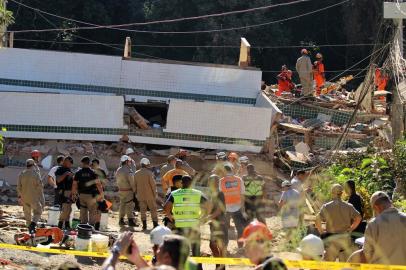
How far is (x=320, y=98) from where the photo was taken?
1016 inches

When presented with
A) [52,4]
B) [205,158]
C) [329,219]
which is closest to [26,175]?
[329,219]

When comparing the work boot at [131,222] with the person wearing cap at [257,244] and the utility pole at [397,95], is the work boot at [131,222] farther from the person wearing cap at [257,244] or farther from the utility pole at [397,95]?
the person wearing cap at [257,244]

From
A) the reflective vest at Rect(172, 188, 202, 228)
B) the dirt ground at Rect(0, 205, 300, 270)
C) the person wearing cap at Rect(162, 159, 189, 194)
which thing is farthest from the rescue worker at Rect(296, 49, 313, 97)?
the reflective vest at Rect(172, 188, 202, 228)

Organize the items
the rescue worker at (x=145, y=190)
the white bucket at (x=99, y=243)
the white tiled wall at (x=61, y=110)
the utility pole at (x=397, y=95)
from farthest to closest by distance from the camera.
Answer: the white tiled wall at (x=61, y=110), the utility pole at (x=397, y=95), the rescue worker at (x=145, y=190), the white bucket at (x=99, y=243)

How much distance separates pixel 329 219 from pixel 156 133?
11.5 metres

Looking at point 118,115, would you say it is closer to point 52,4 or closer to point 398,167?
point 398,167

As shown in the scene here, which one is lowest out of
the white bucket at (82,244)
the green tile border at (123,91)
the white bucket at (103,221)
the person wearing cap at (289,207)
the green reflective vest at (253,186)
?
the white bucket at (82,244)

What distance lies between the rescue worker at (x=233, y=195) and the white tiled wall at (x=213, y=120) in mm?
8245

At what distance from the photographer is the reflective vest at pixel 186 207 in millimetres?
11852

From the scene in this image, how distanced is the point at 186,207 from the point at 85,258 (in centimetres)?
260

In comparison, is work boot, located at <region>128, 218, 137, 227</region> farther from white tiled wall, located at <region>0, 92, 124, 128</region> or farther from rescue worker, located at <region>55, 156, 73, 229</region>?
white tiled wall, located at <region>0, 92, 124, 128</region>

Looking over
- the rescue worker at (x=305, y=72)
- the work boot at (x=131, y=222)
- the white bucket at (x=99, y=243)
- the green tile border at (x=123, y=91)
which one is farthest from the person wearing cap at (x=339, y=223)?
the rescue worker at (x=305, y=72)

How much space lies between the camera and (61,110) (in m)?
22.9

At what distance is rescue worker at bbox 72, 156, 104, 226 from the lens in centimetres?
1570
